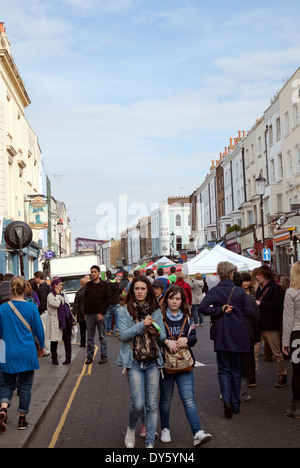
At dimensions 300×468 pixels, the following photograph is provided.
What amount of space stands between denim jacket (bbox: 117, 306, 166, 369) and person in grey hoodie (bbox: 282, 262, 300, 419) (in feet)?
6.34

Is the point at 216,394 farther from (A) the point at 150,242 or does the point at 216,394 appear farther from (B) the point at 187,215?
(A) the point at 150,242

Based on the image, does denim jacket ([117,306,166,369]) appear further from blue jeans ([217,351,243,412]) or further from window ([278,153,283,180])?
window ([278,153,283,180])

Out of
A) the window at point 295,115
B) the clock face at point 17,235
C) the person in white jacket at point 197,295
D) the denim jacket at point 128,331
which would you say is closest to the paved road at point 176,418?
the denim jacket at point 128,331

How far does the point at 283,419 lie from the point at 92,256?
22226 millimetres

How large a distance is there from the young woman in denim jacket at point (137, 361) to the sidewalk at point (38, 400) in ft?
4.23

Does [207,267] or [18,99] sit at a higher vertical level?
[18,99]

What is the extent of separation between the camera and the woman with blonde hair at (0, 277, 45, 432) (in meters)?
6.71

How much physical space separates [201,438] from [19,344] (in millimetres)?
2287

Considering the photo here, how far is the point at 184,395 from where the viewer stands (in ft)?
19.6

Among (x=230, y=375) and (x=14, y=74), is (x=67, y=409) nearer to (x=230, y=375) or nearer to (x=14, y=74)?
(x=230, y=375)

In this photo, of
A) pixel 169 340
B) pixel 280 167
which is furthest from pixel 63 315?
pixel 280 167

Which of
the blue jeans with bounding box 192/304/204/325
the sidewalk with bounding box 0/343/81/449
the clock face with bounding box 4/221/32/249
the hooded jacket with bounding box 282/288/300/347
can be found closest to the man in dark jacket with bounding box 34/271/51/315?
the sidewalk with bounding box 0/343/81/449
